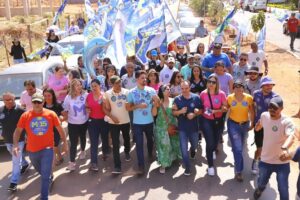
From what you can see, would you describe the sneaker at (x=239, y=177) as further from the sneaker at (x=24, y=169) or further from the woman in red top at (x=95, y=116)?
the sneaker at (x=24, y=169)

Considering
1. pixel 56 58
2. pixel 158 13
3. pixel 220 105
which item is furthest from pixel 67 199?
pixel 56 58

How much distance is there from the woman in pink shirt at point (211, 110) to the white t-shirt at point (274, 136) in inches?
54.7

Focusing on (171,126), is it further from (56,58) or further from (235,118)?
(56,58)

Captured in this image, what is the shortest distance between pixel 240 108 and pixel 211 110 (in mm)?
502

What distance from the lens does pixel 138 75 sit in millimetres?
6676

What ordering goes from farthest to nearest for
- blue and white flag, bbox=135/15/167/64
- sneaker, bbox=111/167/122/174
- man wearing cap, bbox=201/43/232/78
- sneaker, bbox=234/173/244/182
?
blue and white flag, bbox=135/15/167/64 → man wearing cap, bbox=201/43/232/78 → sneaker, bbox=111/167/122/174 → sneaker, bbox=234/173/244/182

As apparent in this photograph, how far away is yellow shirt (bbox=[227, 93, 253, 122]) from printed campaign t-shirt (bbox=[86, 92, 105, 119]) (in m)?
A: 2.22

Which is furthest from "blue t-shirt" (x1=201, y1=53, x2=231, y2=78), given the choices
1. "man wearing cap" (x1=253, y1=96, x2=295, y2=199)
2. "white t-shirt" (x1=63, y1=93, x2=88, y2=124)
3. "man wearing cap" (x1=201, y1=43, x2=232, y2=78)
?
"man wearing cap" (x1=253, y1=96, x2=295, y2=199)

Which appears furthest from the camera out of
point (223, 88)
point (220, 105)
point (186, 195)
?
point (223, 88)

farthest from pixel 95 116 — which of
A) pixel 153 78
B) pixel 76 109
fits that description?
pixel 153 78

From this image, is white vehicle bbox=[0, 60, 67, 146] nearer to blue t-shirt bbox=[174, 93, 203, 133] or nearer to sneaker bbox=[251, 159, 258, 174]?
blue t-shirt bbox=[174, 93, 203, 133]

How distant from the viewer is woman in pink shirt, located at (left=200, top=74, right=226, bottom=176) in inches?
257

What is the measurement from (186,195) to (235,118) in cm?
147

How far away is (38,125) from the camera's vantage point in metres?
5.62
